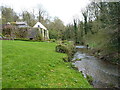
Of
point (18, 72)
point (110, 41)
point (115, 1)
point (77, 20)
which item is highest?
point (77, 20)

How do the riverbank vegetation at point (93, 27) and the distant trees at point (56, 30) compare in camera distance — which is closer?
the riverbank vegetation at point (93, 27)

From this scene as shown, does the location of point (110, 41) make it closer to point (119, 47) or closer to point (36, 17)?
point (119, 47)

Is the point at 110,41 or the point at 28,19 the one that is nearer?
the point at 110,41

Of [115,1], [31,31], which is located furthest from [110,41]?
[31,31]

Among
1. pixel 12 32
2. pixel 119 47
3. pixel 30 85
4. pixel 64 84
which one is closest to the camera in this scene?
pixel 30 85

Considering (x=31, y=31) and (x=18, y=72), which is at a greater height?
(x=31, y=31)

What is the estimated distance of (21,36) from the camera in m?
27.0

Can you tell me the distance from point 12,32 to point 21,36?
2.52 metres

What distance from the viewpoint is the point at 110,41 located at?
1007 cm

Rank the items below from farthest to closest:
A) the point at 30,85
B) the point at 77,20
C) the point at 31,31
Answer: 1. the point at 77,20
2. the point at 31,31
3. the point at 30,85

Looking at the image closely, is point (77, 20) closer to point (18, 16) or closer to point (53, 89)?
point (18, 16)

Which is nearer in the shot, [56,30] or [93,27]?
[93,27]

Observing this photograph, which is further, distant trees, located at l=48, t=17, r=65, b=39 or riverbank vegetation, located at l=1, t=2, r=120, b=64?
distant trees, located at l=48, t=17, r=65, b=39

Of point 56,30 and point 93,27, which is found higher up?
point 56,30
